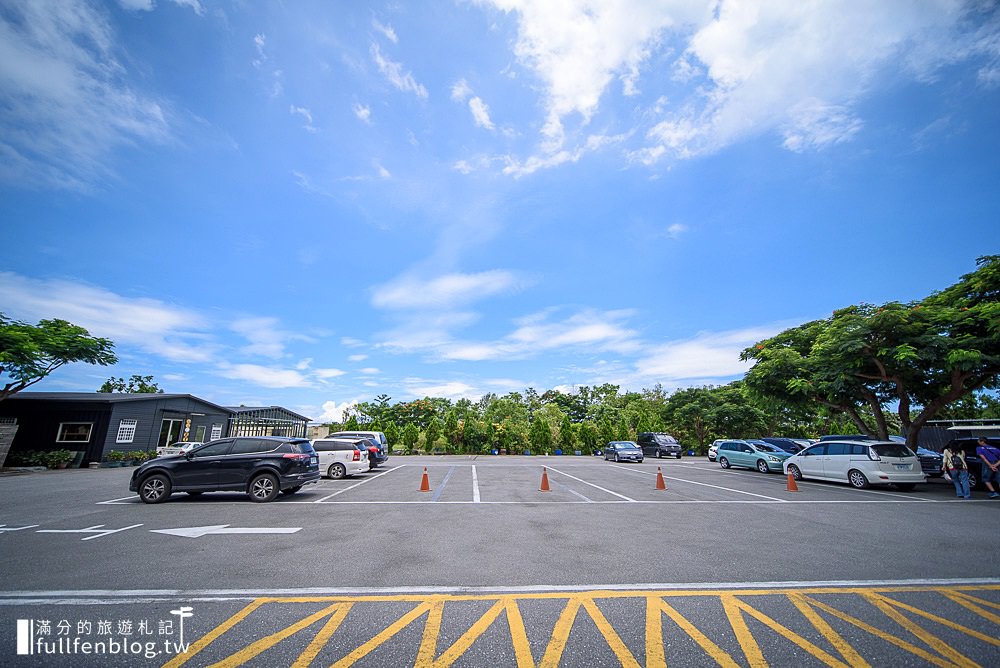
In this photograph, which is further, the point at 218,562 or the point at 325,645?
the point at 218,562

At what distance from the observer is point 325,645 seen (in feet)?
11.4

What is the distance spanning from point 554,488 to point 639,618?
988 cm

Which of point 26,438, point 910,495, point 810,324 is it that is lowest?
point 910,495

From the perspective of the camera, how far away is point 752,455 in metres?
20.9

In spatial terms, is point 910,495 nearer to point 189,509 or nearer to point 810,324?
point 810,324

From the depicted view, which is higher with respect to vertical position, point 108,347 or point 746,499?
point 108,347

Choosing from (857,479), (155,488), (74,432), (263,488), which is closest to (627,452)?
(857,479)

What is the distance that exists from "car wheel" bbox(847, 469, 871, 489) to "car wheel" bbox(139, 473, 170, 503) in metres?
20.0

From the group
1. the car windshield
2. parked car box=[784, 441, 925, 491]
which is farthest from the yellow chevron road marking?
the car windshield

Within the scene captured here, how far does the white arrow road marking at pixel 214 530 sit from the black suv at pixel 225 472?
3048mm

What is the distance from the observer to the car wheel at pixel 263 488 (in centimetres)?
1055

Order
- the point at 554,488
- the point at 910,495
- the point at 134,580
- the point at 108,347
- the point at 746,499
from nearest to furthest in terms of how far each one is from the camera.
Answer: the point at 134,580
the point at 746,499
the point at 910,495
the point at 554,488
the point at 108,347

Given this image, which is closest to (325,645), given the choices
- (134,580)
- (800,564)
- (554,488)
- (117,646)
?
(117,646)

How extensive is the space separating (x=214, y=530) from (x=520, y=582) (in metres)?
5.72
